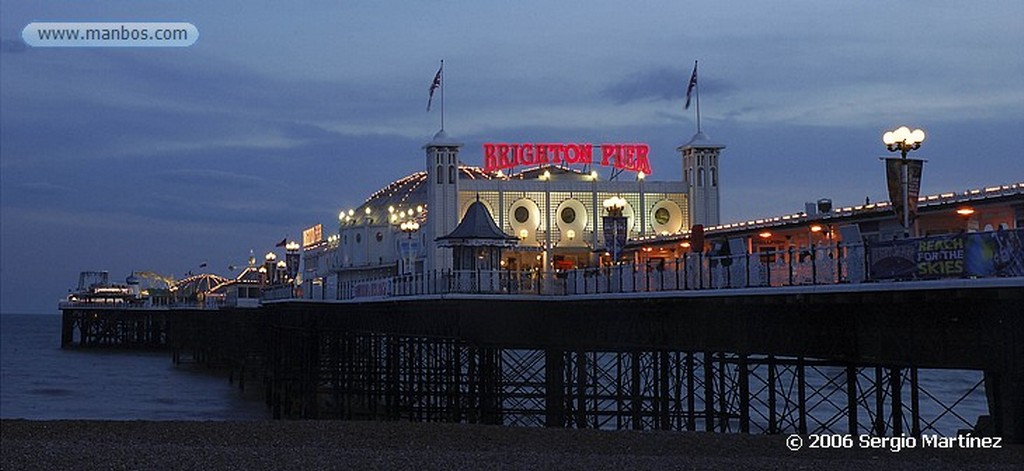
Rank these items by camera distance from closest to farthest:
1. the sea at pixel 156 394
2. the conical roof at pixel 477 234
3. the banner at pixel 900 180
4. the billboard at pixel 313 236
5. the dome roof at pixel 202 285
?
1. the banner at pixel 900 180
2. the conical roof at pixel 477 234
3. the sea at pixel 156 394
4. the billboard at pixel 313 236
5. the dome roof at pixel 202 285

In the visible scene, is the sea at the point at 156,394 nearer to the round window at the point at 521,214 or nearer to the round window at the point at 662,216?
the round window at the point at 662,216

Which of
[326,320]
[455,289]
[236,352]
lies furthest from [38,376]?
[455,289]

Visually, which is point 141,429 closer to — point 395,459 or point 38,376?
point 395,459

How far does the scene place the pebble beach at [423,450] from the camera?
72.3ft

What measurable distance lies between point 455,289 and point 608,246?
5.31m

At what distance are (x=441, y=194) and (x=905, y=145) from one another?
4083 centimetres

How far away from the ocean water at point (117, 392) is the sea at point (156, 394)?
4 cm

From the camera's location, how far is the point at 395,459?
23.0 m

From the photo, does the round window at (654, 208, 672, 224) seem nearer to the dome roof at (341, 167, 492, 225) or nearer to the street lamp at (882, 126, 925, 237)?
the dome roof at (341, 167, 492, 225)

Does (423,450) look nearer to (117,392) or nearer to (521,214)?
(521,214)

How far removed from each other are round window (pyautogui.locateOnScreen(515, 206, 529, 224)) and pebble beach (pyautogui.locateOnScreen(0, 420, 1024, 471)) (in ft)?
105

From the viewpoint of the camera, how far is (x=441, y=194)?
63.5m

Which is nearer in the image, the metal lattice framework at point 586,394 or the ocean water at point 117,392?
the metal lattice framework at point 586,394

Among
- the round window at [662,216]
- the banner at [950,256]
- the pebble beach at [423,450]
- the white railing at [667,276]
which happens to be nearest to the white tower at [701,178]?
the round window at [662,216]
